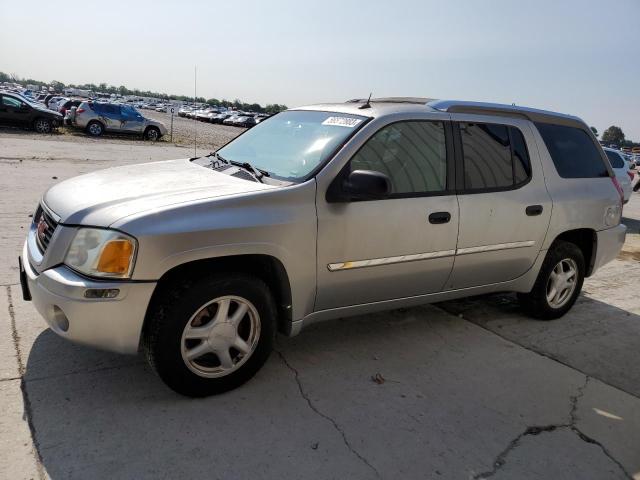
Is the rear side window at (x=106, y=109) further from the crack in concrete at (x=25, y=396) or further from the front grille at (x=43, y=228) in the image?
the front grille at (x=43, y=228)

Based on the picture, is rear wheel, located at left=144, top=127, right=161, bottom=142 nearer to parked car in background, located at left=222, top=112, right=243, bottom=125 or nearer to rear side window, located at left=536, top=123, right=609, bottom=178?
rear side window, located at left=536, top=123, right=609, bottom=178

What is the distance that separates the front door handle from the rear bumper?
2.01m

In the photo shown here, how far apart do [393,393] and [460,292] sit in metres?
1.16

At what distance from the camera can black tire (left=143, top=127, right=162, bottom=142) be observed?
953 inches

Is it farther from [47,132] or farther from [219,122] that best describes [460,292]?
[219,122]

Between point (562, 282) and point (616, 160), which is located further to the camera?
point (616, 160)

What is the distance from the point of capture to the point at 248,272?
313cm

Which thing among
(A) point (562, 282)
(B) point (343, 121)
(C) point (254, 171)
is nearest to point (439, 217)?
(B) point (343, 121)

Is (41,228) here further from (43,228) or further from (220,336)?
(220,336)

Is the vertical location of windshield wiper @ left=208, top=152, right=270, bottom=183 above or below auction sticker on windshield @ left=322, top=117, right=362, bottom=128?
below

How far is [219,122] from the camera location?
60.9m

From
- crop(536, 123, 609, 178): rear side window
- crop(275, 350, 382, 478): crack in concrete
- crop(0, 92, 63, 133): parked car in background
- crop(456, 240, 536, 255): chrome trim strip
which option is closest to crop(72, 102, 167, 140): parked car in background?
crop(0, 92, 63, 133): parked car in background

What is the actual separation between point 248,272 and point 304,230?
1.39ft

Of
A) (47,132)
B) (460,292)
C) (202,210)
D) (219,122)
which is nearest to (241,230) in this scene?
(202,210)
